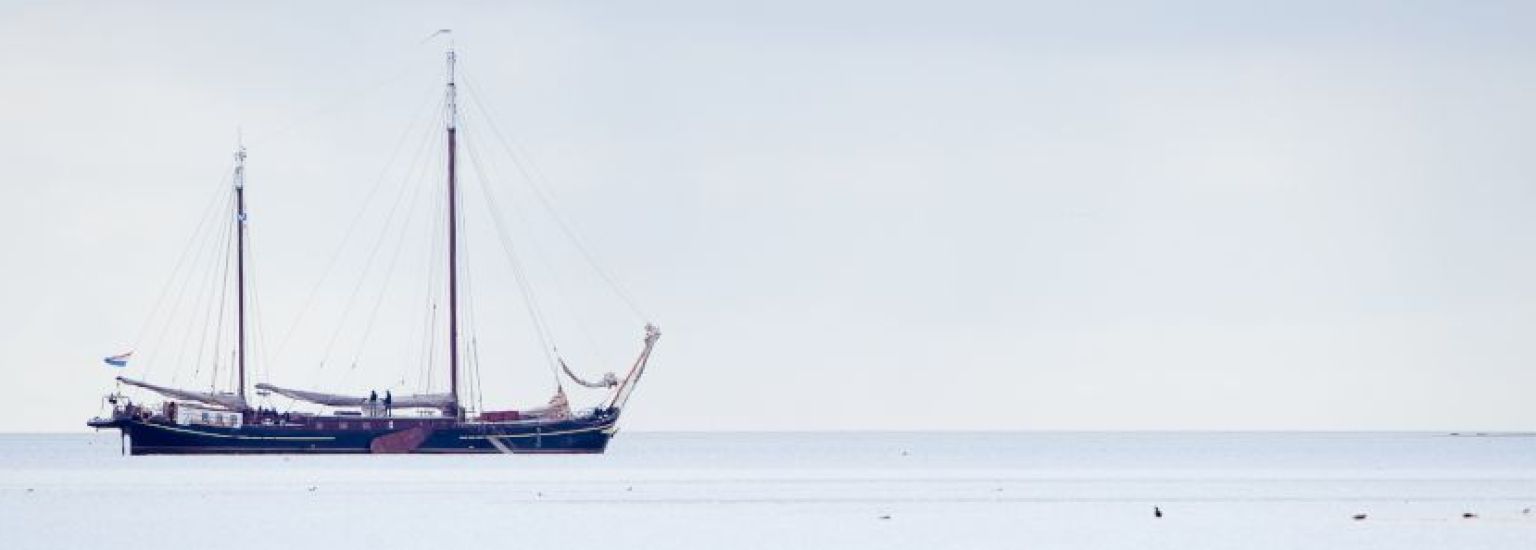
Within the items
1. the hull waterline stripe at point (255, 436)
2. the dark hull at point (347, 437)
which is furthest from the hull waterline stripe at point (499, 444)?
the hull waterline stripe at point (255, 436)

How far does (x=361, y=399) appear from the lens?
5906 inches

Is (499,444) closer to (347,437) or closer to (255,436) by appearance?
(347,437)

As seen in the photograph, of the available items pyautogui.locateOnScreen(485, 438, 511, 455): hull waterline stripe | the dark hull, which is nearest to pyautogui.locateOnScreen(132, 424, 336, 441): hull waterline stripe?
the dark hull

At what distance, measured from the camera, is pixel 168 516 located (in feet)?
293

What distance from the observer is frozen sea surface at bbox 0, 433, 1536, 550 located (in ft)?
253

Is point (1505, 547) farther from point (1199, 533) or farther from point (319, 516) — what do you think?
point (319, 516)

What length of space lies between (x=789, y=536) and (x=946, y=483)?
48090 millimetres

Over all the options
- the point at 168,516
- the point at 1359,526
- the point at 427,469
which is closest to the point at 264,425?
the point at 427,469

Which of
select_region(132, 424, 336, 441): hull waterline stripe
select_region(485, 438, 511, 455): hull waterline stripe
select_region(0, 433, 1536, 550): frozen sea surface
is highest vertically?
select_region(132, 424, 336, 441): hull waterline stripe

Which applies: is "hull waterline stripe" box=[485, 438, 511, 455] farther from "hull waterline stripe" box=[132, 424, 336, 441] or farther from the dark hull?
"hull waterline stripe" box=[132, 424, 336, 441]

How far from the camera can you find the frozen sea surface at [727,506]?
77062 mm

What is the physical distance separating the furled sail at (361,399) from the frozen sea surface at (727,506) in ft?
11.1

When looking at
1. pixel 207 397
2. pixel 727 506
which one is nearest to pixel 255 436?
pixel 207 397

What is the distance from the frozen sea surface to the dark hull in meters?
1.17
